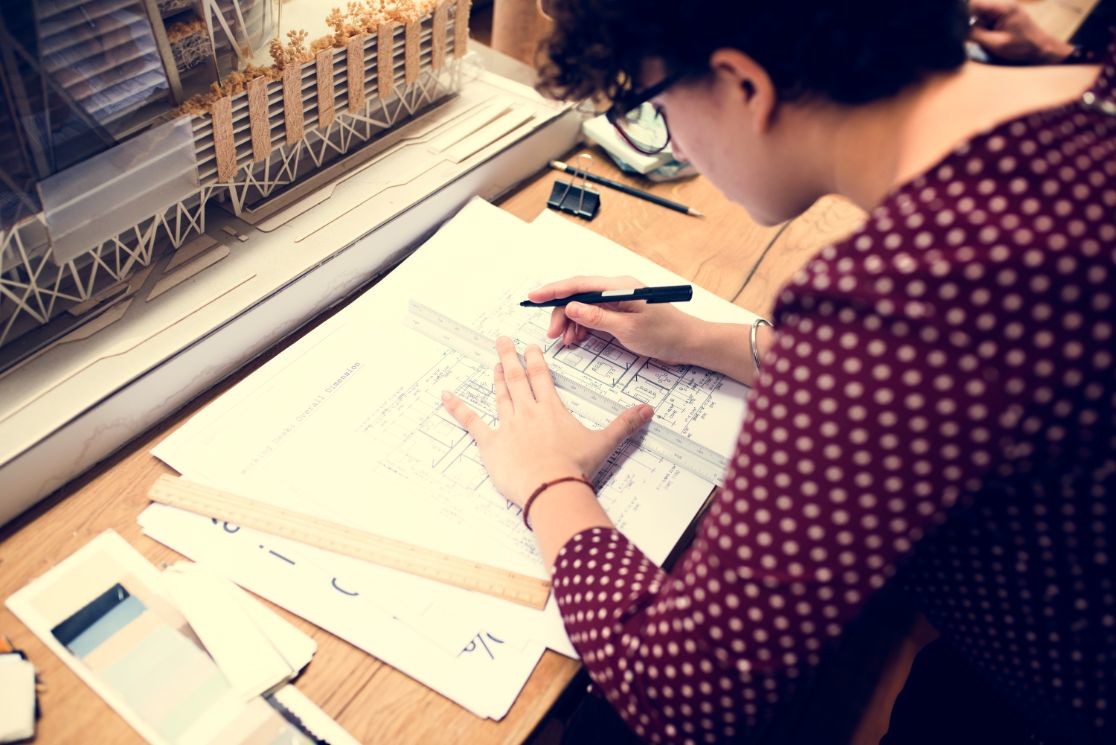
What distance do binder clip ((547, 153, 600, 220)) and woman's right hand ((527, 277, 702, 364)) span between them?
22 cm

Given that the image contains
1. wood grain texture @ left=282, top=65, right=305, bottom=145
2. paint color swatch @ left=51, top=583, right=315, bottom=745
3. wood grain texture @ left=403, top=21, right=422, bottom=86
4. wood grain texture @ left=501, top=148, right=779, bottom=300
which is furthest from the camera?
wood grain texture @ left=501, top=148, right=779, bottom=300

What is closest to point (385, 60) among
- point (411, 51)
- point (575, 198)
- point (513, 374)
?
point (411, 51)

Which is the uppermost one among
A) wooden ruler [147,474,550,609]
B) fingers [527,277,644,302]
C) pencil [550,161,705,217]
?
fingers [527,277,644,302]

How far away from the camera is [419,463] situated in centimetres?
72

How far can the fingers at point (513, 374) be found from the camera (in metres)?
0.76

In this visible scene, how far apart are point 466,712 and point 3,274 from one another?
1.83 ft

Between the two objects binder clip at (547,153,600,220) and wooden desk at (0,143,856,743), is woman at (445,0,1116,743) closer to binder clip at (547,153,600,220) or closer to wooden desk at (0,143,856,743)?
wooden desk at (0,143,856,743)

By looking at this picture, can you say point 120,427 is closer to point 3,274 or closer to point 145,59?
point 3,274

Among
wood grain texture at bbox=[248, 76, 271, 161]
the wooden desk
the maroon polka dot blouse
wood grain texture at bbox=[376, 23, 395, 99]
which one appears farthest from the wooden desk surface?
wood grain texture at bbox=[376, 23, 395, 99]

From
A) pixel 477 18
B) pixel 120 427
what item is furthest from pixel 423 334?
pixel 477 18

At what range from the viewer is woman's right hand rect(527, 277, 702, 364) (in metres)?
0.82

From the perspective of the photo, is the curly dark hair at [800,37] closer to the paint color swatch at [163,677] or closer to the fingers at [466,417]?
the fingers at [466,417]

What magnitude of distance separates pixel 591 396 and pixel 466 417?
0.47 feet

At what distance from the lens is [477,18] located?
5.15ft
